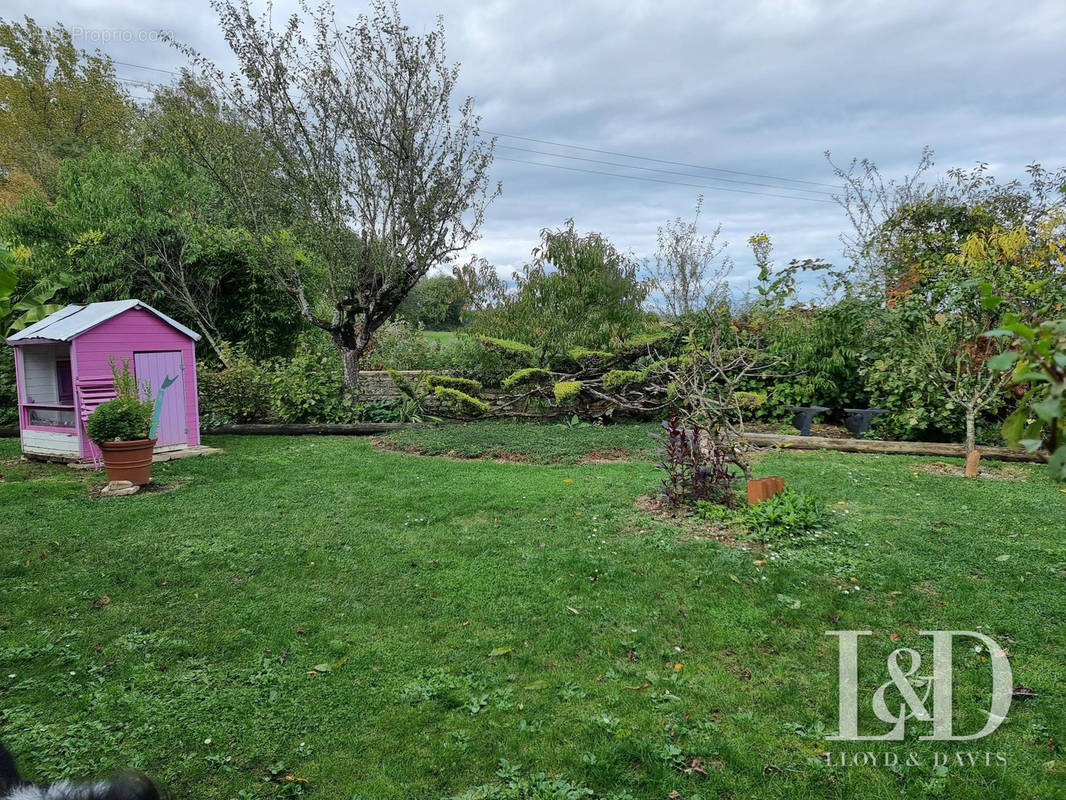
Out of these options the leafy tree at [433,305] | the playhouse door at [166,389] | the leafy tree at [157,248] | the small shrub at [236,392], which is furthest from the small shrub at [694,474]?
the leafy tree at [433,305]

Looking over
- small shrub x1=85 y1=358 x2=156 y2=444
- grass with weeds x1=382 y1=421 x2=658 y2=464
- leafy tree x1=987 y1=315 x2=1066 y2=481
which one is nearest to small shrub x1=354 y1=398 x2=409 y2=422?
grass with weeds x1=382 y1=421 x2=658 y2=464

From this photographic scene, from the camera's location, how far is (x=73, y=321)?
26.3ft

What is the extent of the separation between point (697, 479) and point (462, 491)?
8.04ft

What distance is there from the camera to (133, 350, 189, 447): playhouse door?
329 inches

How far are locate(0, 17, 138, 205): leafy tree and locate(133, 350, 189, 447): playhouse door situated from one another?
48.0ft

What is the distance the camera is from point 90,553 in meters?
4.57

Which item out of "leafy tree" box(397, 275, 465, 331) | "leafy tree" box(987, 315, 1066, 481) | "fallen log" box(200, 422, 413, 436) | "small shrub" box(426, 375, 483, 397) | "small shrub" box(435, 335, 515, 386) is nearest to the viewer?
"leafy tree" box(987, 315, 1066, 481)

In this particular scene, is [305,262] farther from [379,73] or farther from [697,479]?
[697,479]

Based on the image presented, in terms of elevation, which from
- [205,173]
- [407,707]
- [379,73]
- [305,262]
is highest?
[379,73]

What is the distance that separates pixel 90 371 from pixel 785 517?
8435mm

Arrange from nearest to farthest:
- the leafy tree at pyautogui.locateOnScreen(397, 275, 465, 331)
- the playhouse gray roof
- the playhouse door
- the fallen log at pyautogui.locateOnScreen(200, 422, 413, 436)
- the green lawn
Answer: the green lawn
the playhouse gray roof
the playhouse door
the fallen log at pyautogui.locateOnScreen(200, 422, 413, 436)
the leafy tree at pyautogui.locateOnScreen(397, 275, 465, 331)

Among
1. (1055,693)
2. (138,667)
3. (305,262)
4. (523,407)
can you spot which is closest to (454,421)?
(523,407)

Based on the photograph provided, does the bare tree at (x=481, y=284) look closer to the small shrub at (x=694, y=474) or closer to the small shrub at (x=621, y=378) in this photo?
the small shrub at (x=621, y=378)

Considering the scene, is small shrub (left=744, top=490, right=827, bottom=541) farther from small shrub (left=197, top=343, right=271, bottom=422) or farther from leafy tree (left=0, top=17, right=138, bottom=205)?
leafy tree (left=0, top=17, right=138, bottom=205)
